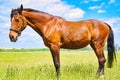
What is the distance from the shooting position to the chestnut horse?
1000cm

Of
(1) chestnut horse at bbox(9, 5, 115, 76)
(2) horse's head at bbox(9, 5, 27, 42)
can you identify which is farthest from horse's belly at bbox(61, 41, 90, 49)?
(2) horse's head at bbox(9, 5, 27, 42)

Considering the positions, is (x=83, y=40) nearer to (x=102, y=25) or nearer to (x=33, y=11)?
(x=102, y=25)

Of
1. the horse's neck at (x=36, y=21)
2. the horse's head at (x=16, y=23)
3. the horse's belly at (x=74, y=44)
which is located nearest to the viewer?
the horse's head at (x=16, y=23)

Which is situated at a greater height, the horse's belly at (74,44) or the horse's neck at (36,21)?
the horse's neck at (36,21)

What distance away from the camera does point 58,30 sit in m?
10.3

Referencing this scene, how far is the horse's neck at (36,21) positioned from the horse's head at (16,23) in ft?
0.83

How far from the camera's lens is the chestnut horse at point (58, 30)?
10.0 m

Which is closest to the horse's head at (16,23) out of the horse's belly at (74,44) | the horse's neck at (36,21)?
the horse's neck at (36,21)

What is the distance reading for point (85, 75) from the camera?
10.7 m

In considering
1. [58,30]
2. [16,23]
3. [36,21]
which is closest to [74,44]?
[58,30]

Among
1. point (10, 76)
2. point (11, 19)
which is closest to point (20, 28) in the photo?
point (11, 19)

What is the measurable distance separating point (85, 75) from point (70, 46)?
4.30 ft

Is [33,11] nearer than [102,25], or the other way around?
[33,11]

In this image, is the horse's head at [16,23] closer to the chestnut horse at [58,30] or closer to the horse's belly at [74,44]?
the chestnut horse at [58,30]
